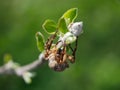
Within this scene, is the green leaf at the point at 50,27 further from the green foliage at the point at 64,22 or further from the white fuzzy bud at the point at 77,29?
the white fuzzy bud at the point at 77,29

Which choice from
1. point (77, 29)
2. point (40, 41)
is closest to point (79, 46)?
point (40, 41)

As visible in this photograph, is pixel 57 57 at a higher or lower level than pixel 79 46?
lower

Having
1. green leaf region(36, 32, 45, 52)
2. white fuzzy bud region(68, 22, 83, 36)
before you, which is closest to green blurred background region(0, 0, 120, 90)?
green leaf region(36, 32, 45, 52)

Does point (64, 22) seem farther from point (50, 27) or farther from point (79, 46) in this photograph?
point (79, 46)

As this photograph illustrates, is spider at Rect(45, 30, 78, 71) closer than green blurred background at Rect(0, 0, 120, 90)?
Yes

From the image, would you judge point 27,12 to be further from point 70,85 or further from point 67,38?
point 67,38

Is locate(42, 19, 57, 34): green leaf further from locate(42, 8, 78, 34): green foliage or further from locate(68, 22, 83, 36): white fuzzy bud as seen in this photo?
locate(68, 22, 83, 36): white fuzzy bud

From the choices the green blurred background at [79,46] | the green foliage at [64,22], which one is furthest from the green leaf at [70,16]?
the green blurred background at [79,46]

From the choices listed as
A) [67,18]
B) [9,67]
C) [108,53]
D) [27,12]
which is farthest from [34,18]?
[67,18]
